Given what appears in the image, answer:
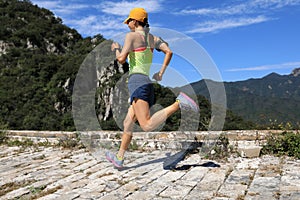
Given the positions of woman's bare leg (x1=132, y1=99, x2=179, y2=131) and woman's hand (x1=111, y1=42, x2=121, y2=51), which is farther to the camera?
woman's hand (x1=111, y1=42, x2=121, y2=51)

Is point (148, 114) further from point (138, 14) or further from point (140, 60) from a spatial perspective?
point (138, 14)

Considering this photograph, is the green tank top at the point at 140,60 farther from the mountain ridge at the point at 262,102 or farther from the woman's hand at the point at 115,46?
the mountain ridge at the point at 262,102

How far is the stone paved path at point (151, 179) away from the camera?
3.16m

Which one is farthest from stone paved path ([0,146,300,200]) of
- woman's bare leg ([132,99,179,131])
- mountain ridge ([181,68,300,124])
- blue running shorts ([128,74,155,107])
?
mountain ridge ([181,68,300,124])

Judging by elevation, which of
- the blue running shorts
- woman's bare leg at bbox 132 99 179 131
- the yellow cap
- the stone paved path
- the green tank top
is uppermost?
the yellow cap

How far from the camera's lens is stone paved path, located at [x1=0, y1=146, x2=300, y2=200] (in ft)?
10.4

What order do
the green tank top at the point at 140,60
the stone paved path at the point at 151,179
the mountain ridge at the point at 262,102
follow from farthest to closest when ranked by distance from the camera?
the mountain ridge at the point at 262,102 → the green tank top at the point at 140,60 → the stone paved path at the point at 151,179

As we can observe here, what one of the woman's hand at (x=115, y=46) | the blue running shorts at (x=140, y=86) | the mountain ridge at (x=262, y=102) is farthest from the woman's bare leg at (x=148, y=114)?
the woman's hand at (x=115, y=46)

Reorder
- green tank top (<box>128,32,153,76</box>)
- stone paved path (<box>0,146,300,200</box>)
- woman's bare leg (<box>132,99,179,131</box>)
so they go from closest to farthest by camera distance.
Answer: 1. stone paved path (<box>0,146,300,200</box>)
2. woman's bare leg (<box>132,99,179,131</box>)
3. green tank top (<box>128,32,153,76</box>)

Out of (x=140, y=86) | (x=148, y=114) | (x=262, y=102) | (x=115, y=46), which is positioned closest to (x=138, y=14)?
(x=115, y=46)

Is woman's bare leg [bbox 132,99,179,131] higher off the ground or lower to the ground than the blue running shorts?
lower

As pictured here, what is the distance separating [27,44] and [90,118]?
63.7 m

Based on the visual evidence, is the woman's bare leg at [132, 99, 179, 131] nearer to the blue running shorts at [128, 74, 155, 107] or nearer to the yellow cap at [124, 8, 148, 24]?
the blue running shorts at [128, 74, 155, 107]

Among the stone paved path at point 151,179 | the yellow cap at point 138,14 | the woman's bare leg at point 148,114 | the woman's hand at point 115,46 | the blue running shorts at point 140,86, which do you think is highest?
the yellow cap at point 138,14
